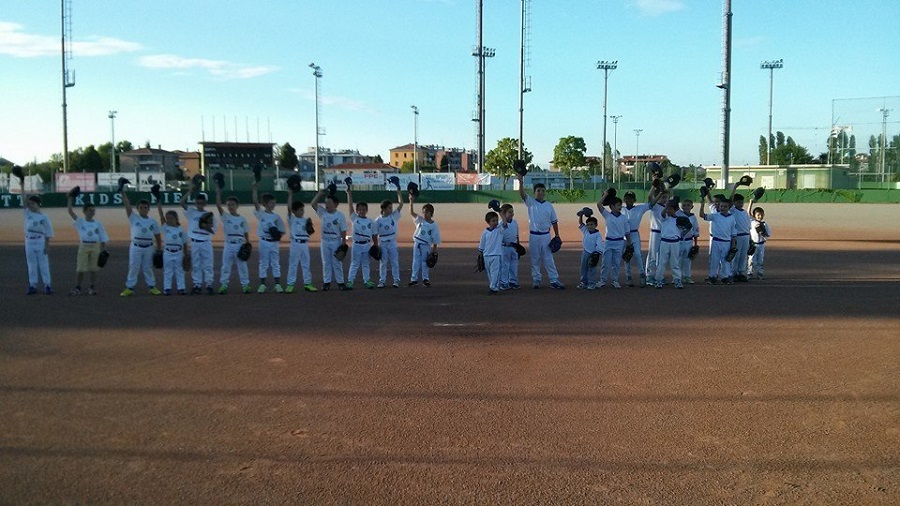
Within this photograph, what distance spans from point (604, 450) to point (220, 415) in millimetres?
3044

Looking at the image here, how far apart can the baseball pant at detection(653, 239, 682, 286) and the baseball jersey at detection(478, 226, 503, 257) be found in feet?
9.71

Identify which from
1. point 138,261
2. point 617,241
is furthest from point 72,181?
point 617,241

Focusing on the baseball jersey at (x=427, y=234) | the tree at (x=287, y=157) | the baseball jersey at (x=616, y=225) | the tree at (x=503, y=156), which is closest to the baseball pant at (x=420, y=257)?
the baseball jersey at (x=427, y=234)

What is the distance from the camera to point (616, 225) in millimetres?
12445

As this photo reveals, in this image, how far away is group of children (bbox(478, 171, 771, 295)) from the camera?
12.2m

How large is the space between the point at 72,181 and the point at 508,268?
140ft

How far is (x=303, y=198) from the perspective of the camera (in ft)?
144

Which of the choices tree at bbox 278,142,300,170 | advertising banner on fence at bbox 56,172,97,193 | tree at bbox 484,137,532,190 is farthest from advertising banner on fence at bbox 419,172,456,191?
tree at bbox 278,142,300,170

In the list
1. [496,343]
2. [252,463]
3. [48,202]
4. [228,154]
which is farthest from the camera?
[228,154]

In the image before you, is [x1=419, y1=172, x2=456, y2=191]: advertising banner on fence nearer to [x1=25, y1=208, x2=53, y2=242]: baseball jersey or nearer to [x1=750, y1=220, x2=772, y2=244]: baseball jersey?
[x1=750, y1=220, x2=772, y2=244]: baseball jersey

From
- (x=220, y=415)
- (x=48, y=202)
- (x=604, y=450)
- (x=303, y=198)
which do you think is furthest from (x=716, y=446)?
(x=48, y=202)

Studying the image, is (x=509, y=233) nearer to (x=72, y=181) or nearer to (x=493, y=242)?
(x=493, y=242)

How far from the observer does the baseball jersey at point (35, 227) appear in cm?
1158

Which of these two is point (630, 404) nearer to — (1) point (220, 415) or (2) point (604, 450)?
(2) point (604, 450)
